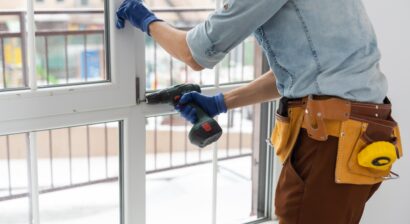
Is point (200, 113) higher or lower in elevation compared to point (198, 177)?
higher

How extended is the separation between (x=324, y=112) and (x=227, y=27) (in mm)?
333

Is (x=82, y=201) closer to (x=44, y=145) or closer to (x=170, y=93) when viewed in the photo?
(x=170, y=93)

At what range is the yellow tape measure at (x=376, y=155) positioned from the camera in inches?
50.8

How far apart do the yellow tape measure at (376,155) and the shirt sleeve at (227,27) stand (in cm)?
43

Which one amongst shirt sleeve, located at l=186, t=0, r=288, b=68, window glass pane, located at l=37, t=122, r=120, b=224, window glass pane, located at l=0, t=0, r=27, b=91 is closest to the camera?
shirt sleeve, located at l=186, t=0, r=288, b=68

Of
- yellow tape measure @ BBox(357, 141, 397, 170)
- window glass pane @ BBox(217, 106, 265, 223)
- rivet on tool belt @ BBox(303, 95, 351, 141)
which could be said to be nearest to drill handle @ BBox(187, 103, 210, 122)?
rivet on tool belt @ BBox(303, 95, 351, 141)

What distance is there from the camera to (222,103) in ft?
5.21

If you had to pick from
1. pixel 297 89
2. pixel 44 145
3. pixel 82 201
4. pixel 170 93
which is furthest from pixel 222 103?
pixel 44 145

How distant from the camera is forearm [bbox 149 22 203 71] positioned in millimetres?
1323

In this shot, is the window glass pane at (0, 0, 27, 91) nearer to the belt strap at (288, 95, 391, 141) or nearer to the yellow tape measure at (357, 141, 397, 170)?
the belt strap at (288, 95, 391, 141)

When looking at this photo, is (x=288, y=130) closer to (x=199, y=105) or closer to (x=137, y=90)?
(x=199, y=105)

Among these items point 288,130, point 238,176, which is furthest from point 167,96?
point 238,176

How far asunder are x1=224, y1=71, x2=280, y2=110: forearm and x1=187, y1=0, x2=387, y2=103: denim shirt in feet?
0.84

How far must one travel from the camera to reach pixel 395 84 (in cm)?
215
